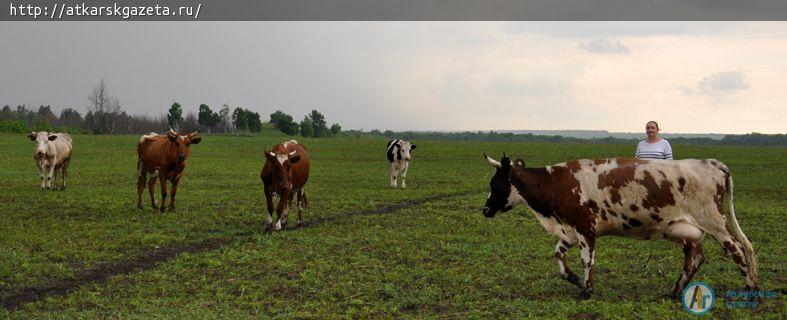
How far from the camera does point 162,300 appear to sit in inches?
344

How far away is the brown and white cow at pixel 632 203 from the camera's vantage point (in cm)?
822

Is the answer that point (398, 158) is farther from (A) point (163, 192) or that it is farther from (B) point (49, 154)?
(B) point (49, 154)

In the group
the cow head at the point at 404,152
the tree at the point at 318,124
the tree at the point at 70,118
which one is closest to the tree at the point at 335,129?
the tree at the point at 318,124

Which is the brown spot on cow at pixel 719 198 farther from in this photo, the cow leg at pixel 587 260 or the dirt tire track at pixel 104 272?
the dirt tire track at pixel 104 272

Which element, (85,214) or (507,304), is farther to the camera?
(85,214)

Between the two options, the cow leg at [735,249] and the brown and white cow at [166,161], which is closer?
the cow leg at [735,249]

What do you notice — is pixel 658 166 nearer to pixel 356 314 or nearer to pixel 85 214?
pixel 356 314

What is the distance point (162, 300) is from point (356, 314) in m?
2.60

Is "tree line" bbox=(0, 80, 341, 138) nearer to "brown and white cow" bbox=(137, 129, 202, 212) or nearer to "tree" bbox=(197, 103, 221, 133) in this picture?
"tree" bbox=(197, 103, 221, 133)

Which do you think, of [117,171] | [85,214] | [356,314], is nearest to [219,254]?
[356,314]

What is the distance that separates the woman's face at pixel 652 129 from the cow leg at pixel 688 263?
2.31 metres

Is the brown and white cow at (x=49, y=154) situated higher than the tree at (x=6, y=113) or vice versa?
the tree at (x=6, y=113)

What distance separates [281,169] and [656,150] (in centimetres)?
723

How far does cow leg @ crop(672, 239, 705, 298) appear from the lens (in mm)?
8656
